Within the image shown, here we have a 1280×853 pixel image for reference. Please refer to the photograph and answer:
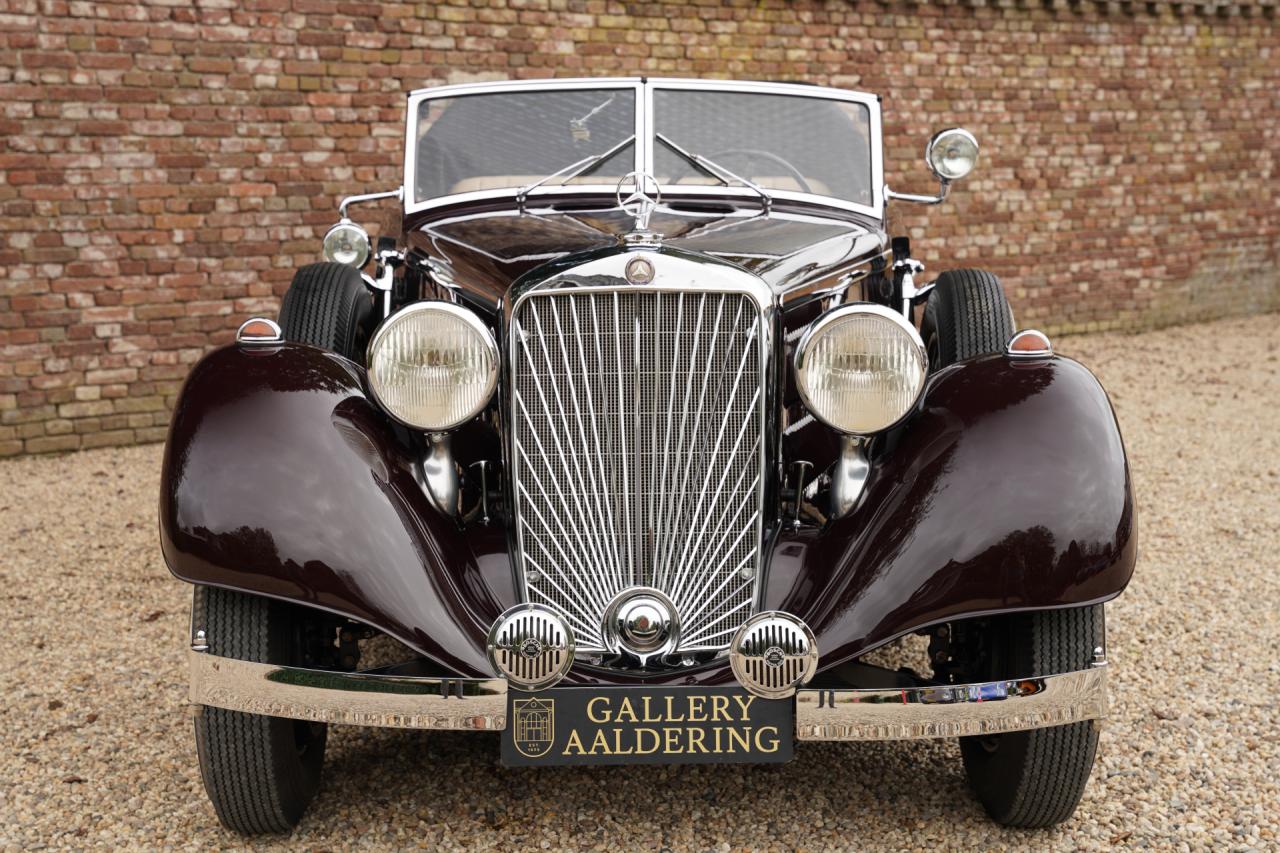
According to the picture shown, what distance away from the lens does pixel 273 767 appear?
2619 millimetres

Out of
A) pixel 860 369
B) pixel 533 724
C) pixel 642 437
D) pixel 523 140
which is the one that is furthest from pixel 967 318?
pixel 533 724

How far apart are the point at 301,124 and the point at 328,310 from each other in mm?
3998

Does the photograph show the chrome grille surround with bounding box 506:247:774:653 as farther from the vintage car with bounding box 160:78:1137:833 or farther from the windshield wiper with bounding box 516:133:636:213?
the windshield wiper with bounding box 516:133:636:213

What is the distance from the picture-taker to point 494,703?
93.1 inches

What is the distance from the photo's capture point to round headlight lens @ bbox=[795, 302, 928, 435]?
2.55m

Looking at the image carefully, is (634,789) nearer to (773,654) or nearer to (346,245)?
(773,654)

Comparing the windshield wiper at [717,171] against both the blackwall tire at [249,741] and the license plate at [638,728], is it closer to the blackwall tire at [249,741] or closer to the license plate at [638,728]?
the license plate at [638,728]

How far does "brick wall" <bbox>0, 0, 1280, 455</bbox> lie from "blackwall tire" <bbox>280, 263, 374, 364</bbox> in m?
3.59

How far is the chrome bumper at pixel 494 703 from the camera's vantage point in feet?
7.74

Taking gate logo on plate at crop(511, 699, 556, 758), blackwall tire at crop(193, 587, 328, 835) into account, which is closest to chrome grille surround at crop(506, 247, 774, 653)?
gate logo on plate at crop(511, 699, 556, 758)

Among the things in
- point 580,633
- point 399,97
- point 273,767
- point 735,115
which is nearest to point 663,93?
point 735,115

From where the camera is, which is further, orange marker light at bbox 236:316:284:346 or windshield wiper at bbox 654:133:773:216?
windshield wiper at bbox 654:133:773:216

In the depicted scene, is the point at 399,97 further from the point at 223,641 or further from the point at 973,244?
the point at 223,641

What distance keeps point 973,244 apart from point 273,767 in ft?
26.7
